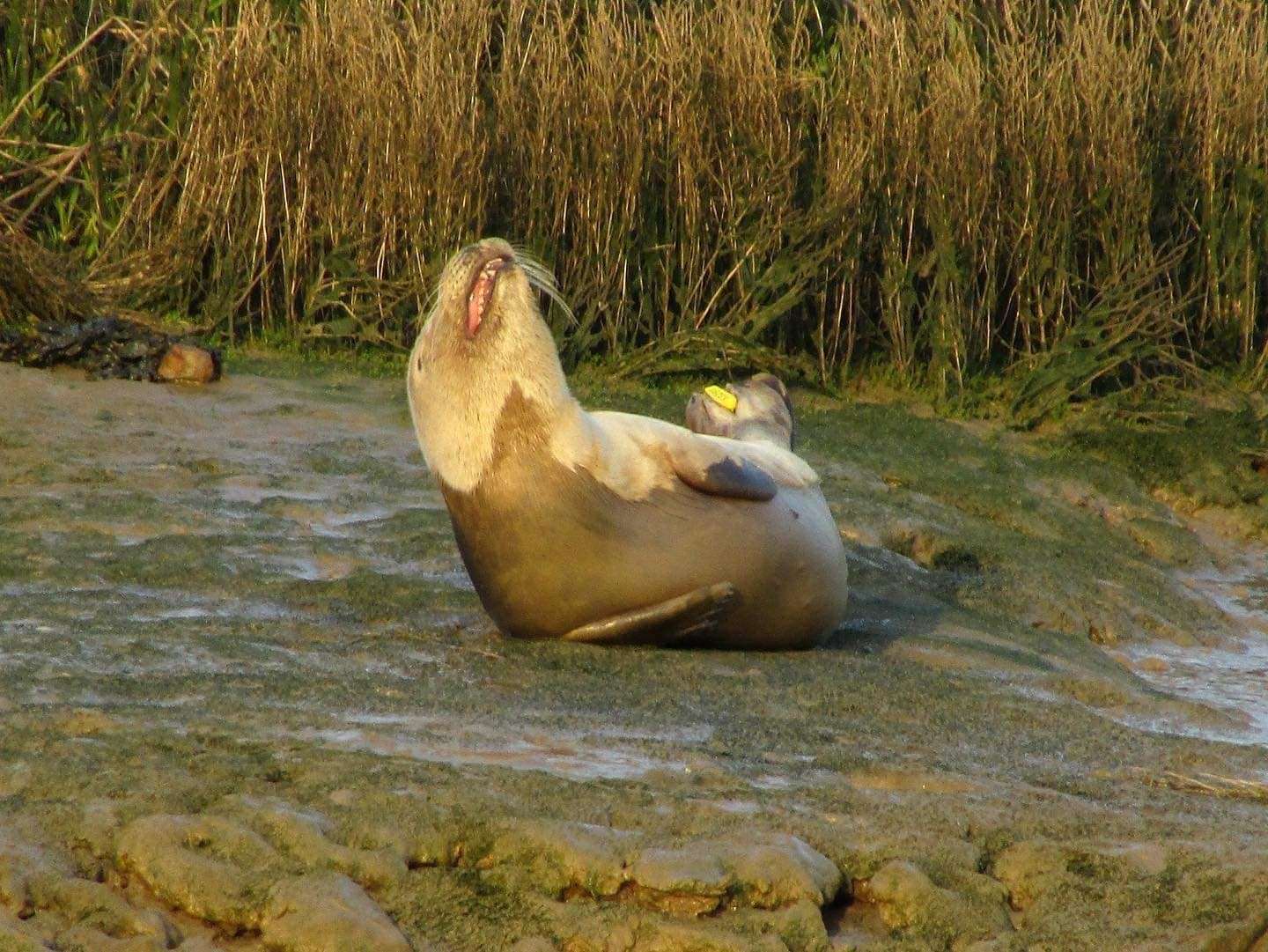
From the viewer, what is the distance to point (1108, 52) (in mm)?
10555

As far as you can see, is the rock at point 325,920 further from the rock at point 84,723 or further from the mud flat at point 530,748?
the rock at point 84,723

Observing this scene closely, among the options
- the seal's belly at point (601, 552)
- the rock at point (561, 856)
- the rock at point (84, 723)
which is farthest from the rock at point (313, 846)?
the seal's belly at point (601, 552)

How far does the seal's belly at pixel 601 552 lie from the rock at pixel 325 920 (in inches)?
82.2

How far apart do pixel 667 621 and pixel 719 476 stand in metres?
0.44

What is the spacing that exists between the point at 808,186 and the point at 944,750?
6.03m

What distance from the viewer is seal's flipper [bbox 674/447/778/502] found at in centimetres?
575

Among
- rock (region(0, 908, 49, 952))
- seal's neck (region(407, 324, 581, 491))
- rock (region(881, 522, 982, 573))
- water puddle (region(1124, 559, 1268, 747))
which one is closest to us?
rock (region(0, 908, 49, 952))

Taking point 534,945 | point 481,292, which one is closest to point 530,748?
point 534,945

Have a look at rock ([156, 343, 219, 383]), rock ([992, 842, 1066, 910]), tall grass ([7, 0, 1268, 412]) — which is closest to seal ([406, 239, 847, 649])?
rock ([992, 842, 1066, 910])

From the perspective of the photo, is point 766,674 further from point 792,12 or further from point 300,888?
point 792,12

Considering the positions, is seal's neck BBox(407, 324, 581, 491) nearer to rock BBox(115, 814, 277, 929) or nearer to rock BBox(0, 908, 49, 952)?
rock BBox(115, 814, 277, 929)

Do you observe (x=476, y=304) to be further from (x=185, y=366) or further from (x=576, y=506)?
(x=185, y=366)

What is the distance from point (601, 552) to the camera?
563cm

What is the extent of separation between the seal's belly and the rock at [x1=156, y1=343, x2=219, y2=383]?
3445mm
